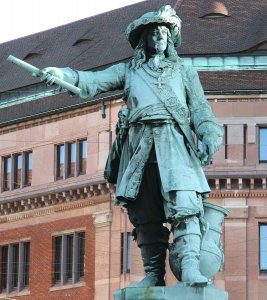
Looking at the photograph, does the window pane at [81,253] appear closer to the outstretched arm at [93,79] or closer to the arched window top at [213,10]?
the arched window top at [213,10]

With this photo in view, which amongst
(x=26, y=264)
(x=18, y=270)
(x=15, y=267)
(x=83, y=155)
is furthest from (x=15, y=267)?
(x=83, y=155)

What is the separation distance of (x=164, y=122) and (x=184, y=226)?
0.87 meters

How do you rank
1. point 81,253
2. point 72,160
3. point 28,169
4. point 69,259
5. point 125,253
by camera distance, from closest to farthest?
point 125,253
point 81,253
point 69,259
point 72,160
point 28,169

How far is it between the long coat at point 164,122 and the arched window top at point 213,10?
58.6m

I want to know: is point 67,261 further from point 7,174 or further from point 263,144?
point 263,144

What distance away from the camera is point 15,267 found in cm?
7369

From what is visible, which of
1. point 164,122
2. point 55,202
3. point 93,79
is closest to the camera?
point 164,122

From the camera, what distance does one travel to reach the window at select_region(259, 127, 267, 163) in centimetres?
6656

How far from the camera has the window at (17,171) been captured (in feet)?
243

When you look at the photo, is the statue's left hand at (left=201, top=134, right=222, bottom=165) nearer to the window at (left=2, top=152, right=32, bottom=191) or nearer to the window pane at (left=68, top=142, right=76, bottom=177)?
the window pane at (left=68, top=142, right=76, bottom=177)

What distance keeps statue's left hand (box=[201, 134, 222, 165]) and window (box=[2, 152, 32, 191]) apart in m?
60.5

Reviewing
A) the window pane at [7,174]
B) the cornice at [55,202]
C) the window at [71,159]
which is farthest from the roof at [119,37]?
the cornice at [55,202]

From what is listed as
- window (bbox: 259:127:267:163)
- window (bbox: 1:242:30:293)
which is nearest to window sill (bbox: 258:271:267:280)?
window (bbox: 259:127:267:163)

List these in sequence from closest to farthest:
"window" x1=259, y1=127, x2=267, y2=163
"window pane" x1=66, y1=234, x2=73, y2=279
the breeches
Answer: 1. the breeches
2. "window" x1=259, y1=127, x2=267, y2=163
3. "window pane" x1=66, y1=234, x2=73, y2=279
